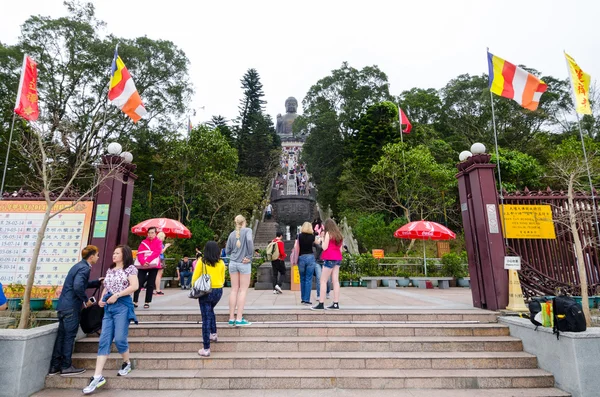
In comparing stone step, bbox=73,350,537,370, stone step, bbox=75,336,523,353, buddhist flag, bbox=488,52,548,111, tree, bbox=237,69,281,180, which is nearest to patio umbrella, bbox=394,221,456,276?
buddhist flag, bbox=488,52,548,111

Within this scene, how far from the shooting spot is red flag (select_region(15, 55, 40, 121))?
6614 mm

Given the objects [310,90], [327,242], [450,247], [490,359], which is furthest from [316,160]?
[490,359]

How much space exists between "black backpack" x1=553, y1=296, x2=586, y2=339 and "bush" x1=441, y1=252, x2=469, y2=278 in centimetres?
916

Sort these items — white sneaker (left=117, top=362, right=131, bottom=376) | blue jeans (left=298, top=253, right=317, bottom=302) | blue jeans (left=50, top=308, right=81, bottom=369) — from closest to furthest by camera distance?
white sneaker (left=117, top=362, right=131, bottom=376) < blue jeans (left=50, top=308, right=81, bottom=369) < blue jeans (left=298, top=253, right=317, bottom=302)

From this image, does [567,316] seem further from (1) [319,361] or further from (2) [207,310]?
(2) [207,310]

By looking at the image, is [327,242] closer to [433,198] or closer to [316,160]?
[433,198]

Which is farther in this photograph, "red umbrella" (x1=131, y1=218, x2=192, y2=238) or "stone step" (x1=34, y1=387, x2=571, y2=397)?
"red umbrella" (x1=131, y1=218, x2=192, y2=238)

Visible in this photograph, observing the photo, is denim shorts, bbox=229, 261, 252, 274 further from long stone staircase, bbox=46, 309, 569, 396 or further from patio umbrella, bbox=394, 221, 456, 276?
patio umbrella, bbox=394, 221, 456, 276

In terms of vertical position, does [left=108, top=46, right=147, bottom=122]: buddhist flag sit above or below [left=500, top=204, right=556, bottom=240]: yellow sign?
above

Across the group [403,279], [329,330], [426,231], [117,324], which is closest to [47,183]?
[117,324]

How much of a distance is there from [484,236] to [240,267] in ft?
14.7

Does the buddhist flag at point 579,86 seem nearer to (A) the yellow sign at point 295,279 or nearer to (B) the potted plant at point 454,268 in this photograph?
(B) the potted plant at point 454,268

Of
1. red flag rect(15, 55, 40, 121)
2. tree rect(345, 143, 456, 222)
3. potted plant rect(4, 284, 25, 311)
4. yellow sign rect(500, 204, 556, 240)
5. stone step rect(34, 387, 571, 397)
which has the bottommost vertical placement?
stone step rect(34, 387, 571, 397)

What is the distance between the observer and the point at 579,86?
6828 millimetres
